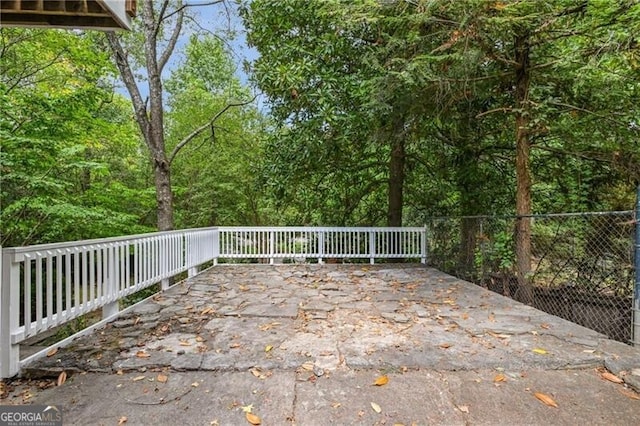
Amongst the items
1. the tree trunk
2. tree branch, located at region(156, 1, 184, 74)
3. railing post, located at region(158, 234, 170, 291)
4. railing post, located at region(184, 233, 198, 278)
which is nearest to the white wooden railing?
the tree trunk

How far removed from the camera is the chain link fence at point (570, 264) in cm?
339

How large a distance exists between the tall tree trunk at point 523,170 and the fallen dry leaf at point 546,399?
110 inches

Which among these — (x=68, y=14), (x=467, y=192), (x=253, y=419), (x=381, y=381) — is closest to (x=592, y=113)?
(x=467, y=192)

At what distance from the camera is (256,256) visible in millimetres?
7582

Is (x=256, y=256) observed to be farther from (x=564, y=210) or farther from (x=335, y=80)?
(x=564, y=210)

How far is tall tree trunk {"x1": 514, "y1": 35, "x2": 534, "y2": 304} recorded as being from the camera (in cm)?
453

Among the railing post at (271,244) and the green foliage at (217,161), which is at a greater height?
the green foliage at (217,161)

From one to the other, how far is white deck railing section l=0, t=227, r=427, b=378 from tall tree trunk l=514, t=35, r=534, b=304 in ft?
9.32

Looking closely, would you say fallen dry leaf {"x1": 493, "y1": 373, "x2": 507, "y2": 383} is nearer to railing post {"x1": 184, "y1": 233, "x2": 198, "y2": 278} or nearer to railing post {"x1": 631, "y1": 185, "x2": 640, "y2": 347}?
railing post {"x1": 631, "y1": 185, "x2": 640, "y2": 347}

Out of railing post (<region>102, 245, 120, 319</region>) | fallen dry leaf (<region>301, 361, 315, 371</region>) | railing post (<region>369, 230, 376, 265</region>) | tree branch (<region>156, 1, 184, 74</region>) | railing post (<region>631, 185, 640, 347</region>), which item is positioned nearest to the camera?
fallen dry leaf (<region>301, 361, 315, 371</region>)

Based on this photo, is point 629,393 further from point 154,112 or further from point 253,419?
point 154,112

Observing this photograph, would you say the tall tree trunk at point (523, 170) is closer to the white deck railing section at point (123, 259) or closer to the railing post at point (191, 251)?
the white deck railing section at point (123, 259)

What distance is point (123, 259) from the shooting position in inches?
145

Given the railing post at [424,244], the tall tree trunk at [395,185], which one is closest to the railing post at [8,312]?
the railing post at [424,244]
